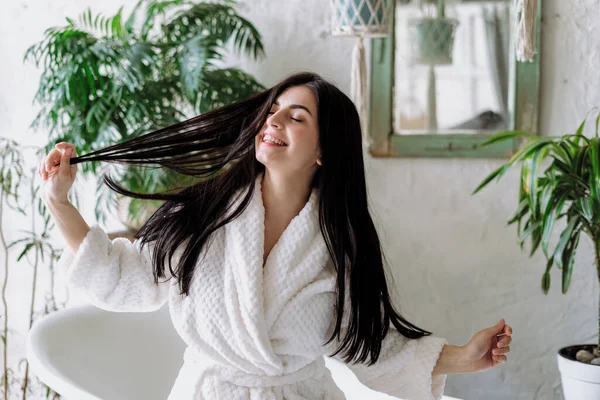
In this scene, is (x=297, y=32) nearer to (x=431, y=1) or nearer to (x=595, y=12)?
(x=431, y=1)

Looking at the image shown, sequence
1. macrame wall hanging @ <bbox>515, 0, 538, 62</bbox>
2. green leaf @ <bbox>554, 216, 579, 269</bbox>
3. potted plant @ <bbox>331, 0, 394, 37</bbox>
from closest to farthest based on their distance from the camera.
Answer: macrame wall hanging @ <bbox>515, 0, 538, 62</bbox> < green leaf @ <bbox>554, 216, 579, 269</bbox> < potted plant @ <bbox>331, 0, 394, 37</bbox>

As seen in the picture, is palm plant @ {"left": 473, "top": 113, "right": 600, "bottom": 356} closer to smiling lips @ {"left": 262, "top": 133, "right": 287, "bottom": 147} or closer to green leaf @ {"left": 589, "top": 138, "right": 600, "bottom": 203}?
green leaf @ {"left": 589, "top": 138, "right": 600, "bottom": 203}

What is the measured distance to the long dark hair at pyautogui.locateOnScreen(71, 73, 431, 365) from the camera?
1.27 meters

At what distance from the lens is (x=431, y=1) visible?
2127 mm

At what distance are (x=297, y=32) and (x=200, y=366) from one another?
1269mm

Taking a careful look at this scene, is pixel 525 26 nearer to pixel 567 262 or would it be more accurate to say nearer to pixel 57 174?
pixel 567 262

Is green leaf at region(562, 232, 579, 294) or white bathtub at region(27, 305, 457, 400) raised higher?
green leaf at region(562, 232, 579, 294)

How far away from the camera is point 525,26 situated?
166 centimetres

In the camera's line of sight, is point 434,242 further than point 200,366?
Yes

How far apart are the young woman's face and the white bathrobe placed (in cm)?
9

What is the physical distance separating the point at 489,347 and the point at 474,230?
3.08 ft


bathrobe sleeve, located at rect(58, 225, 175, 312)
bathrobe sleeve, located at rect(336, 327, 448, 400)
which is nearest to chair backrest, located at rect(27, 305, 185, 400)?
bathrobe sleeve, located at rect(58, 225, 175, 312)

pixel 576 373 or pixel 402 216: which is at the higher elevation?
pixel 402 216

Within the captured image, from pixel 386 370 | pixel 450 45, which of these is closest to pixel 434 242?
pixel 450 45
